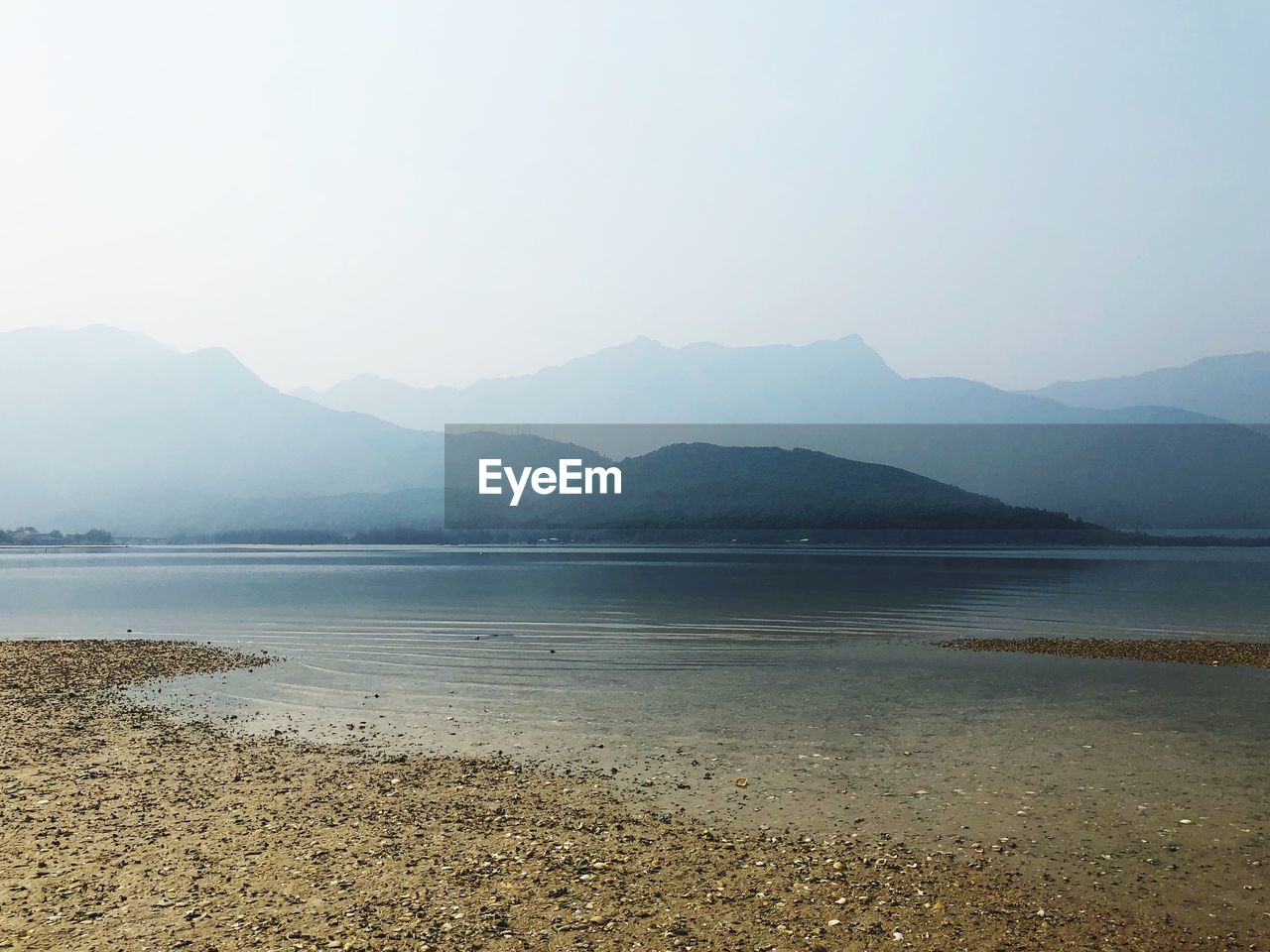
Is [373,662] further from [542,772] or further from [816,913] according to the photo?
[816,913]

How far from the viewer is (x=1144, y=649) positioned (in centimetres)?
3353

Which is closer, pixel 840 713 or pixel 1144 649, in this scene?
pixel 840 713

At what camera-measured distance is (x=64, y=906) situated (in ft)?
32.4

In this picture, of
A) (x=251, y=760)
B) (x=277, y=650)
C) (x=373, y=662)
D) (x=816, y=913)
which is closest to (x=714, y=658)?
(x=373, y=662)

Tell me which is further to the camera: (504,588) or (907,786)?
(504,588)

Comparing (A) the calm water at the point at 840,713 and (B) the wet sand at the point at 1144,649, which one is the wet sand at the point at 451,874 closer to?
(A) the calm water at the point at 840,713

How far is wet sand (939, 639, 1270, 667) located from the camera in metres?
31.3

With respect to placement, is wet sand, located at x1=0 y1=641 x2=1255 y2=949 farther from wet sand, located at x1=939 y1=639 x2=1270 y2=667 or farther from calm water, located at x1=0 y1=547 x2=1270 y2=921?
wet sand, located at x1=939 y1=639 x2=1270 y2=667

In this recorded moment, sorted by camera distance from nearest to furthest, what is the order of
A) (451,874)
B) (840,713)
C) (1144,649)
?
(451,874) → (840,713) → (1144,649)

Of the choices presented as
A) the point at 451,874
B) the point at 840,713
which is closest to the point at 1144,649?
the point at 840,713

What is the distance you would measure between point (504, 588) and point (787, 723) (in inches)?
2455

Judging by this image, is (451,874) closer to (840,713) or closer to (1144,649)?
(840,713)

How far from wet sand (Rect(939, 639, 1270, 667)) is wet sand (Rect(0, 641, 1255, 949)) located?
2433 centimetres

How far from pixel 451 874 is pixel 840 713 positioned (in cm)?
1300
